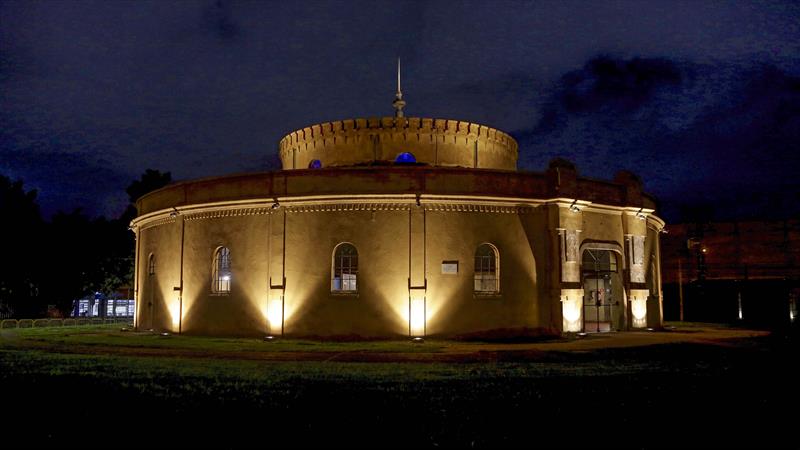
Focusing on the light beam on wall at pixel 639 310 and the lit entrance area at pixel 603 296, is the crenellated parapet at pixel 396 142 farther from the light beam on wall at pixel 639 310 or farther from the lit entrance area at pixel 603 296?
the light beam on wall at pixel 639 310

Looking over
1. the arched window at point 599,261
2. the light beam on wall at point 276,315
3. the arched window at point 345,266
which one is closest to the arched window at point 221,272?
the light beam on wall at point 276,315

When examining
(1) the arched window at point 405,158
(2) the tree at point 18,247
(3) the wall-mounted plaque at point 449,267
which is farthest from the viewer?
(2) the tree at point 18,247

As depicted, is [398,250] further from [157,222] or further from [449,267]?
[157,222]

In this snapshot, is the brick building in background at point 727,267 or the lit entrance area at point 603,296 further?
the brick building in background at point 727,267

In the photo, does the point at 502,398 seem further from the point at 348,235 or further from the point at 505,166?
the point at 505,166

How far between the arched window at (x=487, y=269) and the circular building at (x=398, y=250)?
3cm

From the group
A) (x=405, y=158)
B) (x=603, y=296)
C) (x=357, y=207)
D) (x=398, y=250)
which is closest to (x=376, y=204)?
(x=357, y=207)

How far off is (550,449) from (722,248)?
38.3 metres

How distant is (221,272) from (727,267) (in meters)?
31.2

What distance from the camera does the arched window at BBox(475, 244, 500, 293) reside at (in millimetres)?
20812

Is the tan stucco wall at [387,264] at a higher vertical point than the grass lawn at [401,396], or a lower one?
higher

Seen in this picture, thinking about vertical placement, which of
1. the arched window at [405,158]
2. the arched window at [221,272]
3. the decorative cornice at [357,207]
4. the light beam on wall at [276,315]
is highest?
the arched window at [405,158]

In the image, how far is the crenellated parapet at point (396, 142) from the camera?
2523cm

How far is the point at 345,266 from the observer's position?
67.4ft
